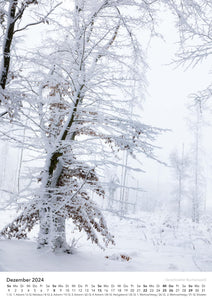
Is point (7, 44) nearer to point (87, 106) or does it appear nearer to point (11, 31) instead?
point (11, 31)

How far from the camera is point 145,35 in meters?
4.32

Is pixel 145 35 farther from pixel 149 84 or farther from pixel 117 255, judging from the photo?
pixel 117 255

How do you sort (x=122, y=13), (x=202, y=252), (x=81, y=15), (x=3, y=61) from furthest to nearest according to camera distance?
(x=202, y=252) < (x=122, y=13) < (x=81, y=15) < (x=3, y=61)

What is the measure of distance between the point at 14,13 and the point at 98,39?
1.34 metres

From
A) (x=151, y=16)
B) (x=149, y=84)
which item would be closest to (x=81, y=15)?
(x=151, y=16)
